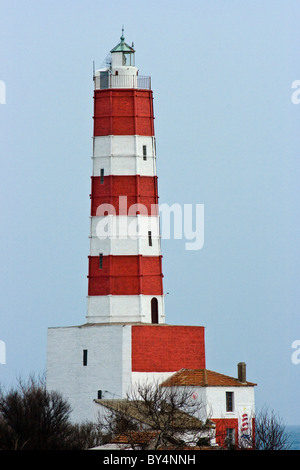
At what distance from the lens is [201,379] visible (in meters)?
60.7

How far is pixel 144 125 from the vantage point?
64562mm

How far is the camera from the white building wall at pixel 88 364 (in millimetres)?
61281

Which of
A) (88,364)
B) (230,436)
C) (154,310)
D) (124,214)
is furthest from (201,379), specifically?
(124,214)

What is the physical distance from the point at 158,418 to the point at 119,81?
18690 millimetres

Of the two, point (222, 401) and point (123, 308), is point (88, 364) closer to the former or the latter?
point (123, 308)

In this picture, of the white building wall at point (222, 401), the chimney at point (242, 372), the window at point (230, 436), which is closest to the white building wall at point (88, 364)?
the white building wall at point (222, 401)

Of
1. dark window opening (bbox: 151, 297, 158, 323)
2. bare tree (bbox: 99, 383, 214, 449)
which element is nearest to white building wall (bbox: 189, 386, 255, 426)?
bare tree (bbox: 99, 383, 214, 449)

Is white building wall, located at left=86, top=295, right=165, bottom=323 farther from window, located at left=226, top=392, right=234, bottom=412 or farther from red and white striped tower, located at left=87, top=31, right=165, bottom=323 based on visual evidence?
window, located at left=226, top=392, right=234, bottom=412

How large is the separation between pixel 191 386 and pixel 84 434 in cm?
621

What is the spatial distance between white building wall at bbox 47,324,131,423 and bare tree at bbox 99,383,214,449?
1222 millimetres

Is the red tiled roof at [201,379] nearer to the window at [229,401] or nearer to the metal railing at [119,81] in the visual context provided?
the window at [229,401]

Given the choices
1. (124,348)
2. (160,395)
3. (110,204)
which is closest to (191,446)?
(160,395)

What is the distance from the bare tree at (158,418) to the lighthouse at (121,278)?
6.39 ft
